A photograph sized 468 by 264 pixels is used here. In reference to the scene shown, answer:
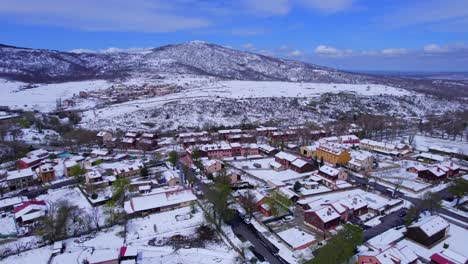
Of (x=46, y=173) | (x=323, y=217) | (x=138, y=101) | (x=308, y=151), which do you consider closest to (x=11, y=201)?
(x=46, y=173)

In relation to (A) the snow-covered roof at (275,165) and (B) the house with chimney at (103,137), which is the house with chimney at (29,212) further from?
(A) the snow-covered roof at (275,165)

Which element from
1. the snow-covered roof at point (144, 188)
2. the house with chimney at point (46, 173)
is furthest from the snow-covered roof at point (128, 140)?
the snow-covered roof at point (144, 188)

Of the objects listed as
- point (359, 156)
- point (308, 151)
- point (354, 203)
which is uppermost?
point (359, 156)

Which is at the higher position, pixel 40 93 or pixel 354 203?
pixel 40 93

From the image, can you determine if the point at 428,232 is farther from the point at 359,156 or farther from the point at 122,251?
the point at 122,251

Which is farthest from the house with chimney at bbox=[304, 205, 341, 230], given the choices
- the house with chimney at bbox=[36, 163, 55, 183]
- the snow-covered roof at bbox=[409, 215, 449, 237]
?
the house with chimney at bbox=[36, 163, 55, 183]

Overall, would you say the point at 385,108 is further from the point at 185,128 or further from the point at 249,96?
the point at 185,128

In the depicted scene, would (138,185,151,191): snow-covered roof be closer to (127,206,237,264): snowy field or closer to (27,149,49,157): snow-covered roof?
(127,206,237,264): snowy field
